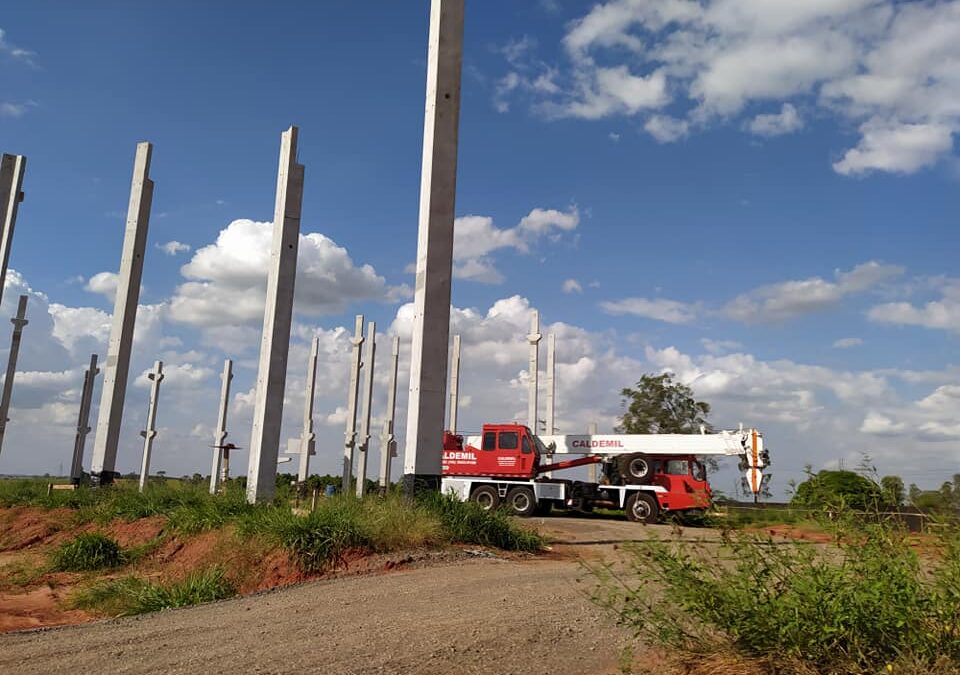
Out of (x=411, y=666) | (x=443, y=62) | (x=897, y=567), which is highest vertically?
(x=443, y=62)

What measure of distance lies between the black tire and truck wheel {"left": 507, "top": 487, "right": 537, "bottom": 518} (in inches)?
117

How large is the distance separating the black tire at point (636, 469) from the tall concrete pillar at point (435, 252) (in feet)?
40.9

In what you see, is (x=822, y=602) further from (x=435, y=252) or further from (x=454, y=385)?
(x=454, y=385)

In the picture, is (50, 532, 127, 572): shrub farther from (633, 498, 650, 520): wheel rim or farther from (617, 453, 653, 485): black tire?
(617, 453, 653, 485): black tire

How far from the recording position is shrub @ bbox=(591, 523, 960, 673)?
4227 millimetres

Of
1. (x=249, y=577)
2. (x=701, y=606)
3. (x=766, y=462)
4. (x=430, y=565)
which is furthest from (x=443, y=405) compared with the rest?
(x=766, y=462)

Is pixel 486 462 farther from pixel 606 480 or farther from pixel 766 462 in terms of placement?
pixel 766 462

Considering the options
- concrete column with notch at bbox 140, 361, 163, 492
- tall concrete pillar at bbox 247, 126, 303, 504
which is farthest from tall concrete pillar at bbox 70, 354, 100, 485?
tall concrete pillar at bbox 247, 126, 303, 504

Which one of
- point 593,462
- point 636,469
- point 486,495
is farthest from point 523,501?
point 636,469

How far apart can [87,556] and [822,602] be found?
39.0 feet

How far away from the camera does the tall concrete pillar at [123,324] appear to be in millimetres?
17984

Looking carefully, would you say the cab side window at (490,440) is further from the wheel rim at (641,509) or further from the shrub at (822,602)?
the shrub at (822,602)

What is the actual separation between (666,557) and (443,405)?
312 inches

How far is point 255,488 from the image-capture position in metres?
14.5
